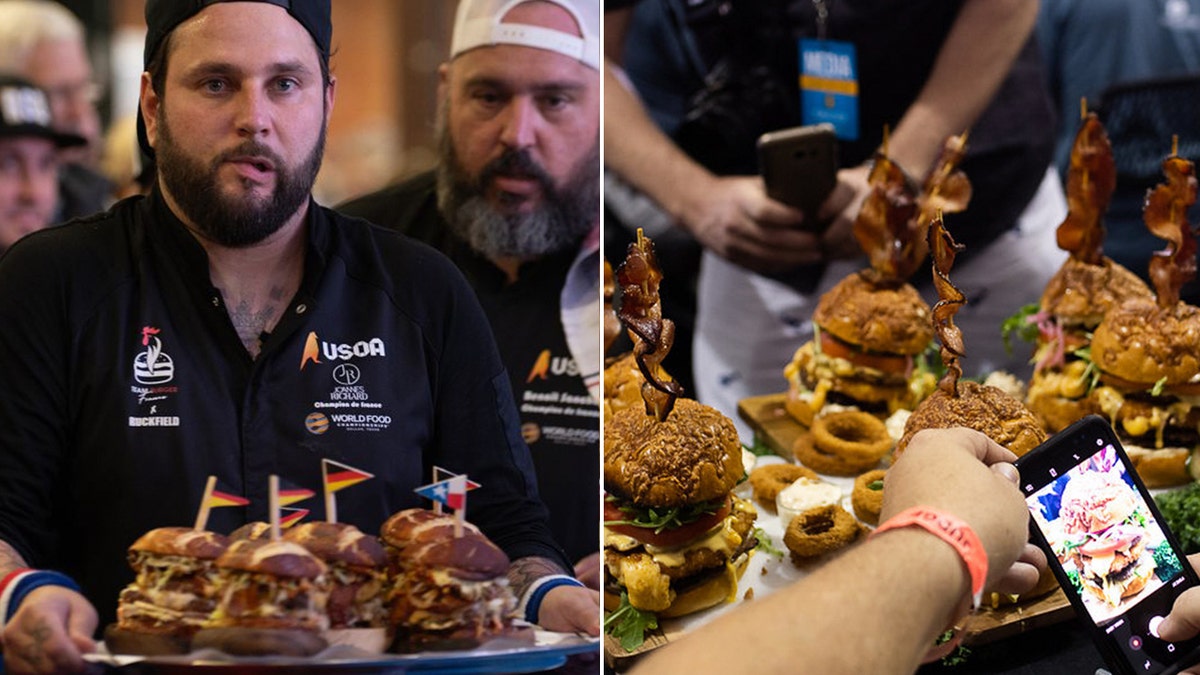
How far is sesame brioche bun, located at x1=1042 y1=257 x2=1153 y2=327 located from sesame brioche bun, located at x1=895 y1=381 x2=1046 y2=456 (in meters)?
0.79

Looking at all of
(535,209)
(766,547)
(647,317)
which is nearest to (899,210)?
(766,547)

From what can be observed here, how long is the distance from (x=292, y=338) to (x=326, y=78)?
0.44m

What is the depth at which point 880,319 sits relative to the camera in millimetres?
3521

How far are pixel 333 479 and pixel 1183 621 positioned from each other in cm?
162

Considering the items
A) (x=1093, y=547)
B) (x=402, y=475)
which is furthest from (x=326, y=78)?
(x=1093, y=547)

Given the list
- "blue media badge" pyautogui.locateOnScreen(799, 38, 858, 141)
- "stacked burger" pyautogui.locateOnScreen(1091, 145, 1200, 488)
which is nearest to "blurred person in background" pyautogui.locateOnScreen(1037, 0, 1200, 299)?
"blue media badge" pyautogui.locateOnScreen(799, 38, 858, 141)

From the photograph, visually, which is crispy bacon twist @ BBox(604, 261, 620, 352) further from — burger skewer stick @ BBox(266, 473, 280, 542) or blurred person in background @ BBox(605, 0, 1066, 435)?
burger skewer stick @ BBox(266, 473, 280, 542)

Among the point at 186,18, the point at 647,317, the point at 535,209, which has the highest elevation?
the point at 186,18

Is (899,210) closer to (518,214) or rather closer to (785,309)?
(785,309)

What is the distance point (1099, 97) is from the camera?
4.83 m

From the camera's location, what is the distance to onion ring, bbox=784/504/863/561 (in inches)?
112

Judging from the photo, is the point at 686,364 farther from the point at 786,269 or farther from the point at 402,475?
the point at 402,475

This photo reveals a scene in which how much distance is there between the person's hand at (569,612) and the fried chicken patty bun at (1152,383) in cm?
181

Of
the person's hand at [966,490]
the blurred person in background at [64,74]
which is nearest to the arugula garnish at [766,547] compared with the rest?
the person's hand at [966,490]
